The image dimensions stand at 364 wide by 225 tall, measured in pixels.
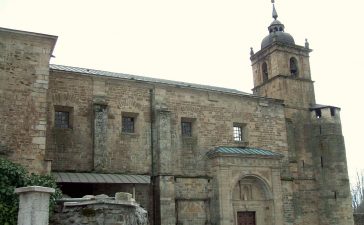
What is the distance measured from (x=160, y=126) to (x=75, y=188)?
17.9 ft

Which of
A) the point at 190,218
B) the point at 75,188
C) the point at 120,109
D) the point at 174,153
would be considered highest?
the point at 120,109

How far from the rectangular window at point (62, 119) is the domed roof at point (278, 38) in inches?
652

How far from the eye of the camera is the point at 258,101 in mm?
27484

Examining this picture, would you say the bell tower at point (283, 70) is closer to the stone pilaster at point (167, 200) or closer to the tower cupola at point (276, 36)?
the tower cupola at point (276, 36)

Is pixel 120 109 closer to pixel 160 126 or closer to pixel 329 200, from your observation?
pixel 160 126

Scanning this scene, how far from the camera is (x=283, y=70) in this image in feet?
101

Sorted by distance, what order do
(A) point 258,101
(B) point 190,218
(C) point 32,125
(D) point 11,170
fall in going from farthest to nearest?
(A) point 258,101 → (B) point 190,218 → (C) point 32,125 → (D) point 11,170

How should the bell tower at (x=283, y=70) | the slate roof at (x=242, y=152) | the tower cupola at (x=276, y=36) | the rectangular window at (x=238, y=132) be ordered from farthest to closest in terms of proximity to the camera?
the tower cupola at (x=276, y=36) → the bell tower at (x=283, y=70) → the rectangular window at (x=238, y=132) → the slate roof at (x=242, y=152)

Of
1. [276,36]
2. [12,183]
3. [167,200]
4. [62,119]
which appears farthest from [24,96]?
[276,36]

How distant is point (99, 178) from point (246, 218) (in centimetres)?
927

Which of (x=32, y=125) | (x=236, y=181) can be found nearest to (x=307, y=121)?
(x=236, y=181)

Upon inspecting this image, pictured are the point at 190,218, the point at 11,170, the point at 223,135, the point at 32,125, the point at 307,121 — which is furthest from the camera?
the point at 307,121

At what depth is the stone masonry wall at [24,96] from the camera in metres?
17.0

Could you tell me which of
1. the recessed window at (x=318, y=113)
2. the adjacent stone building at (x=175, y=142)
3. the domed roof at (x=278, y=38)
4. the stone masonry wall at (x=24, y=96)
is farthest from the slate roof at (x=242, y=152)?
the stone masonry wall at (x=24, y=96)
